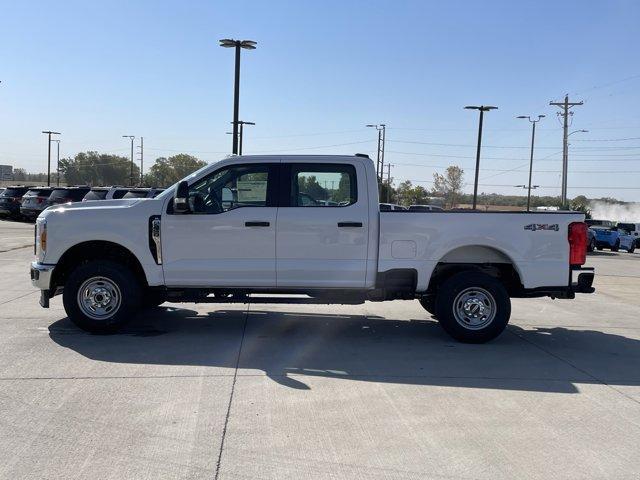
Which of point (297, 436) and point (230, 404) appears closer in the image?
point (297, 436)

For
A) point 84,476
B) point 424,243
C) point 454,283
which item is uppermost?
point 424,243

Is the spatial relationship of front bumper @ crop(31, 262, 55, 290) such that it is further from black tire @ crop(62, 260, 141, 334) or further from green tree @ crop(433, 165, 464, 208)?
green tree @ crop(433, 165, 464, 208)

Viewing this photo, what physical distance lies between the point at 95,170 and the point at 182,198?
392 feet

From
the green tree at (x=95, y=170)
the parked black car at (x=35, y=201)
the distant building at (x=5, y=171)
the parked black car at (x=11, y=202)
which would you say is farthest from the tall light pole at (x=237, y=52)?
the green tree at (x=95, y=170)

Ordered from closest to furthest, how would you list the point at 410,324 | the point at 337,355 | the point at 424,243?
the point at 337,355 < the point at 424,243 < the point at 410,324

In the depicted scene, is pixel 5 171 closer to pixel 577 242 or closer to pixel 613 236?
pixel 613 236

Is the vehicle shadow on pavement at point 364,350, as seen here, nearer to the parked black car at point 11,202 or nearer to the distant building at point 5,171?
the parked black car at point 11,202

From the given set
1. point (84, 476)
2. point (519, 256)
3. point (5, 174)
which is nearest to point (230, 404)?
point (84, 476)

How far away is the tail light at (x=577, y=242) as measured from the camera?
7.12 meters

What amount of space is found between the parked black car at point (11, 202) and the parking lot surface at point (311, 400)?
98.3 ft

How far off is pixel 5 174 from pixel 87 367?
68.2 m

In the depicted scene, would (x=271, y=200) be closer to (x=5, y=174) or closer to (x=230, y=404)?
(x=230, y=404)

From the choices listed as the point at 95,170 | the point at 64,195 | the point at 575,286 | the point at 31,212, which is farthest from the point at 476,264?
the point at 95,170

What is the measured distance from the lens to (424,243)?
714 centimetres
